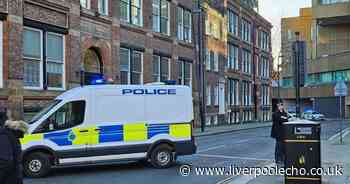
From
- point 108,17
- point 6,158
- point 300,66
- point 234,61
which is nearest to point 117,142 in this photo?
point 6,158

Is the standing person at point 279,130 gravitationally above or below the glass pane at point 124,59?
below

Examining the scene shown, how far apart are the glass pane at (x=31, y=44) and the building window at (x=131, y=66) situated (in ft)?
26.2

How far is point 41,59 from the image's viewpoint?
23.3 m

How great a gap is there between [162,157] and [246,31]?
1894 inches

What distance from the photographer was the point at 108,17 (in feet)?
96.2

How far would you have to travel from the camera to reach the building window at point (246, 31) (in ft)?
198

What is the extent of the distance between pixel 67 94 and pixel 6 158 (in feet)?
25.9

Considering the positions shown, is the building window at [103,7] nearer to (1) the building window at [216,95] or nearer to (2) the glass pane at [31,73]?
(2) the glass pane at [31,73]

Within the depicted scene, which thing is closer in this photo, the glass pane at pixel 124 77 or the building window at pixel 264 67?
the glass pane at pixel 124 77

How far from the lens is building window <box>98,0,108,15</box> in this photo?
94.3 feet

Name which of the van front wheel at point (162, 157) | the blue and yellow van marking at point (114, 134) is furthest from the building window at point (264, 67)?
the van front wheel at point (162, 157)

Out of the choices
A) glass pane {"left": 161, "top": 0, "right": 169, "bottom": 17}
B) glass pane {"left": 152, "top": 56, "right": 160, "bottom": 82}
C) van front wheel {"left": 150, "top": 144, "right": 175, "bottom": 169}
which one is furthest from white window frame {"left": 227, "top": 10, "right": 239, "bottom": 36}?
van front wheel {"left": 150, "top": 144, "right": 175, "bottom": 169}

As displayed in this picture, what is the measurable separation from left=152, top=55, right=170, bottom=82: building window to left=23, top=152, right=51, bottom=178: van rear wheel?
2141 centimetres

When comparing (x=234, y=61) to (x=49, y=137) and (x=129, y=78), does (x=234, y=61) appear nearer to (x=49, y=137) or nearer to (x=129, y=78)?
(x=129, y=78)
